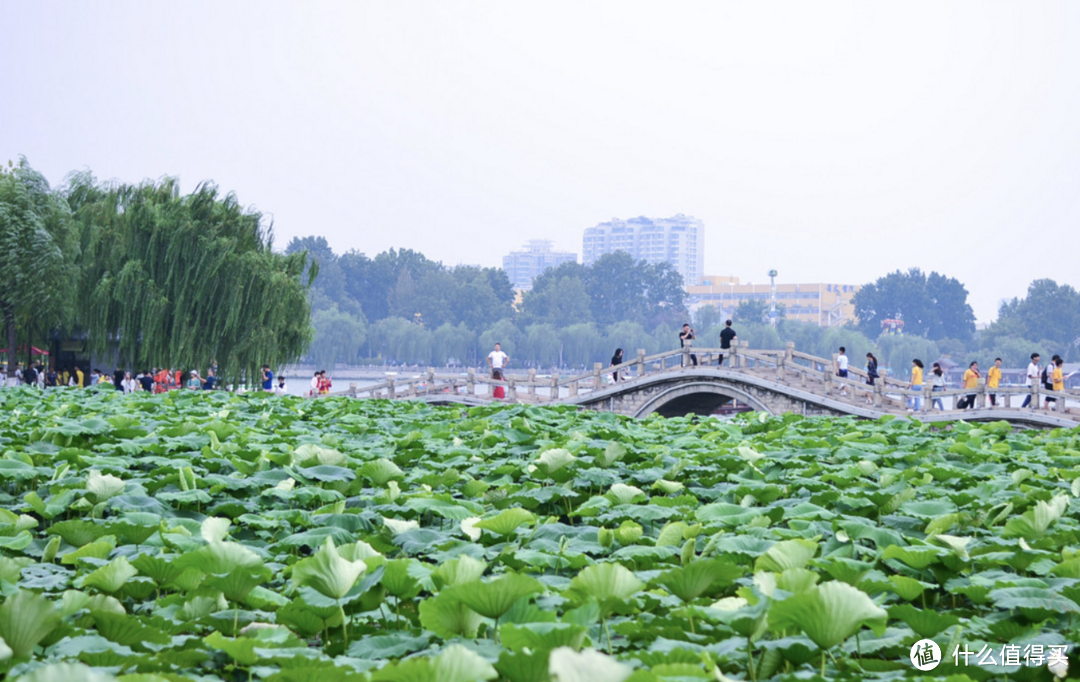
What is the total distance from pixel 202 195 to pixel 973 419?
17101 millimetres

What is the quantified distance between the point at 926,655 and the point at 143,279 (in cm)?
2114

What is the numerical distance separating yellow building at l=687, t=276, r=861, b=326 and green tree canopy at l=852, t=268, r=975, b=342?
Result: 18.6 m

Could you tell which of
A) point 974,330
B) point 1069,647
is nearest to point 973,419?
point 1069,647

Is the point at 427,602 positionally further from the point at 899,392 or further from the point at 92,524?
the point at 899,392

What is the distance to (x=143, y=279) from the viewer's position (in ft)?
68.0

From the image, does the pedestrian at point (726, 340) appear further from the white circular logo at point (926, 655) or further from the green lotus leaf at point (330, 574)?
the green lotus leaf at point (330, 574)

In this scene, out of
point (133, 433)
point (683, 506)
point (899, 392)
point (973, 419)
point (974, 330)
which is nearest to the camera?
point (683, 506)

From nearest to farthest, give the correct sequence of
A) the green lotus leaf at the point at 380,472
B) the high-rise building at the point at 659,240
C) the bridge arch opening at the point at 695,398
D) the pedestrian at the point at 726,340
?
1. the green lotus leaf at the point at 380,472
2. the bridge arch opening at the point at 695,398
3. the pedestrian at the point at 726,340
4. the high-rise building at the point at 659,240

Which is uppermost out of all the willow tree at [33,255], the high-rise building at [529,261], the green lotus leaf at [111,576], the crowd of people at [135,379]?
the high-rise building at [529,261]

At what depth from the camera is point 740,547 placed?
260 centimetres

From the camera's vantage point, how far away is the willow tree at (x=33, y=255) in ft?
65.0

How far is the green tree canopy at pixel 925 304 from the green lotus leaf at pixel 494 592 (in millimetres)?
75027

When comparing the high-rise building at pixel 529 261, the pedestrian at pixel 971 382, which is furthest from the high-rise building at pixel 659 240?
the pedestrian at pixel 971 382

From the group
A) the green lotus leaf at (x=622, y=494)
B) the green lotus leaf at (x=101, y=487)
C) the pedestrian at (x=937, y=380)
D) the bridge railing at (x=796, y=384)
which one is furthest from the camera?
the pedestrian at (x=937, y=380)
